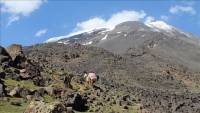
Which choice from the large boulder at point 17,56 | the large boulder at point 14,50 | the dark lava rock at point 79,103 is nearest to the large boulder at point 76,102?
the dark lava rock at point 79,103

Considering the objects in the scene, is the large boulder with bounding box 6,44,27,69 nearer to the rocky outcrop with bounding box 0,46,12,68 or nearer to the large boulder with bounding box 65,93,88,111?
the rocky outcrop with bounding box 0,46,12,68

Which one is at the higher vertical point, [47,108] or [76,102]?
[47,108]

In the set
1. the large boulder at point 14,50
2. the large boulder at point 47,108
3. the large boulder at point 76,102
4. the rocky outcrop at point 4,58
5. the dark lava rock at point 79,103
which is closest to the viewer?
the large boulder at point 47,108

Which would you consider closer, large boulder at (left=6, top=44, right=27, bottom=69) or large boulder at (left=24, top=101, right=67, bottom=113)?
large boulder at (left=24, top=101, right=67, bottom=113)

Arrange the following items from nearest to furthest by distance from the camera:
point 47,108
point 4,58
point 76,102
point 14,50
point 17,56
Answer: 1. point 47,108
2. point 76,102
3. point 4,58
4. point 17,56
5. point 14,50

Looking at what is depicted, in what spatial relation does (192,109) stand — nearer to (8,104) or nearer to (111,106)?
(111,106)

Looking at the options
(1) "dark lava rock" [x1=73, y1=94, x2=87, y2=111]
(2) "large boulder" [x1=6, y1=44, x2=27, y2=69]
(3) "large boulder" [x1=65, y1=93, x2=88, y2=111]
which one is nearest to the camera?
(3) "large boulder" [x1=65, y1=93, x2=88, y2=111]

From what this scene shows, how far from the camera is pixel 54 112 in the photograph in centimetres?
3888

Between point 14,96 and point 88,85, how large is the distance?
36.3 metres

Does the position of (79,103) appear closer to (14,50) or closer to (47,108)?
(14,50)

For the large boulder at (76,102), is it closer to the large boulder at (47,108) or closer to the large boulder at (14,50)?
the large boulder at (14,50)

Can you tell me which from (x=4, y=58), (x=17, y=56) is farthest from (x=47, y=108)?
(x=17, y=56)

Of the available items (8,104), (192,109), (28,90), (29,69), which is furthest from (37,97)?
(192,109)

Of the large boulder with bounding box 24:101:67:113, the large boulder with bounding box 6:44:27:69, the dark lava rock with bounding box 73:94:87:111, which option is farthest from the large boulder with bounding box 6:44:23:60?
the large boulder with bounding box 24:101:67:113
